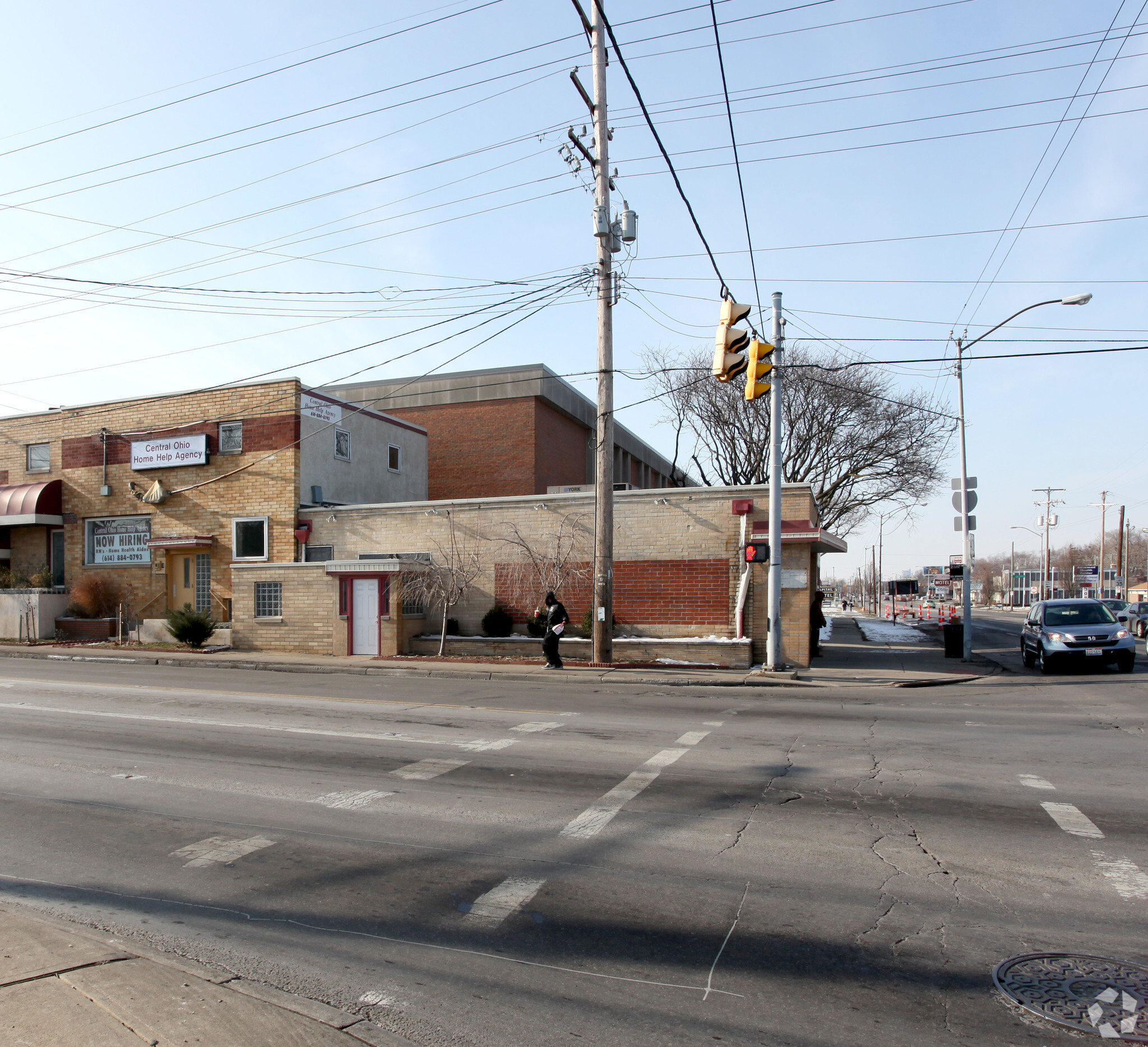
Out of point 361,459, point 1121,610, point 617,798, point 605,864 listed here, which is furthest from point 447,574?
point 1121,610

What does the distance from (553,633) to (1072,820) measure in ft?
40.7

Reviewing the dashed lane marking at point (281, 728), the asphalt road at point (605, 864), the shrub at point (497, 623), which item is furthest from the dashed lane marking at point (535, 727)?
the shrub at point (497, 623)

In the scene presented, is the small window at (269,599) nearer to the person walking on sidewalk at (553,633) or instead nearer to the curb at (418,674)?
the curb at (418,674)

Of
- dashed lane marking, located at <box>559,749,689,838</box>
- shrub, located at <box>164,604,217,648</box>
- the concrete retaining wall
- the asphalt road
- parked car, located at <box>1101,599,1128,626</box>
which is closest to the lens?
the asphalt road

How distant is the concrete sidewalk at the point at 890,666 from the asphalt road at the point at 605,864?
19.5ft

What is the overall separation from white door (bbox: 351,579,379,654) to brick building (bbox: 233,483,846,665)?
0.09ft

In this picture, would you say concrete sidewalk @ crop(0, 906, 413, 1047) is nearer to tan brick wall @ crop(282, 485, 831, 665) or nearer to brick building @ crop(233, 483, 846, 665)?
brick building @ crop(233, 483, 846, 665)

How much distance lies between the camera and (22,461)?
3005cm

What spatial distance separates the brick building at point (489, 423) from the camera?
34219 mm

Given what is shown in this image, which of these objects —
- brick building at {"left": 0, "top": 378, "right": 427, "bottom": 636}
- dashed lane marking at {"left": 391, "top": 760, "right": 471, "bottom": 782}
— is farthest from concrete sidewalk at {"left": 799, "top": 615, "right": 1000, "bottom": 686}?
brick building at {"left": 0, "top": 378, "right": 427, "bottom": 636}

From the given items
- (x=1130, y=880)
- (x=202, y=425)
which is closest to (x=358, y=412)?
(x=202, y=425)

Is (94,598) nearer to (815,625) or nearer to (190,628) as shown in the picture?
(190,628)

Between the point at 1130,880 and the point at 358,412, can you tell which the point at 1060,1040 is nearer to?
the point at 1130,880

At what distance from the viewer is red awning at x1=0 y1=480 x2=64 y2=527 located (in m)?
28.1
